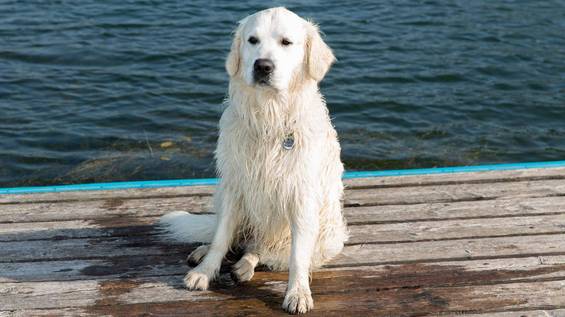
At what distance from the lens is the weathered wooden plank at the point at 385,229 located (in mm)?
4770

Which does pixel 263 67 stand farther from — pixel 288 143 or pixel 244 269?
pixel 244 269

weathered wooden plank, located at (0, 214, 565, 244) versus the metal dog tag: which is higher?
the metal dog tag

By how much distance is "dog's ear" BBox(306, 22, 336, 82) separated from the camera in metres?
3.99

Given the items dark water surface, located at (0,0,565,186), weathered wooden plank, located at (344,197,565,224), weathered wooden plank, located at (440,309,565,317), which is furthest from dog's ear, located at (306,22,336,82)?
dark water surface, located at (0,0,565,186)

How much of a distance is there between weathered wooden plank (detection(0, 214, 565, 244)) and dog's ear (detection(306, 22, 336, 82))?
3.96 ft

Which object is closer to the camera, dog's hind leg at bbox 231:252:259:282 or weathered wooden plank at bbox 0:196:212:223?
dog's hind leg at bbox 231:252:259:282

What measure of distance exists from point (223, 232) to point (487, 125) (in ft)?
18.8

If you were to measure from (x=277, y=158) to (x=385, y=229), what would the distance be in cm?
113

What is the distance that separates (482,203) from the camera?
5.25 m

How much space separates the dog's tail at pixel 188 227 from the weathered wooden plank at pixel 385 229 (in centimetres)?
15

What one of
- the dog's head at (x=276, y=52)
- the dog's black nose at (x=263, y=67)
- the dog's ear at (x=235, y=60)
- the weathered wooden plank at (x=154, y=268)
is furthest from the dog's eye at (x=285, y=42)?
the weathered wooden plank at (x=154, y=268)

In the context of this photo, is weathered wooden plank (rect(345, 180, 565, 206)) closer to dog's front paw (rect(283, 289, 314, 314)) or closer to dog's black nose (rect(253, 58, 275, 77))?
dog's front paw (rect(283, 289, 314, 314))

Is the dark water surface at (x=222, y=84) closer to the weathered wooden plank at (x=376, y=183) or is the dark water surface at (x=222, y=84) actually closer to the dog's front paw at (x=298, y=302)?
the weathered wooden plank at (x=376, y=183)

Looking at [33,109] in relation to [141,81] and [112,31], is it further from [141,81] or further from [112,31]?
[112,31]
